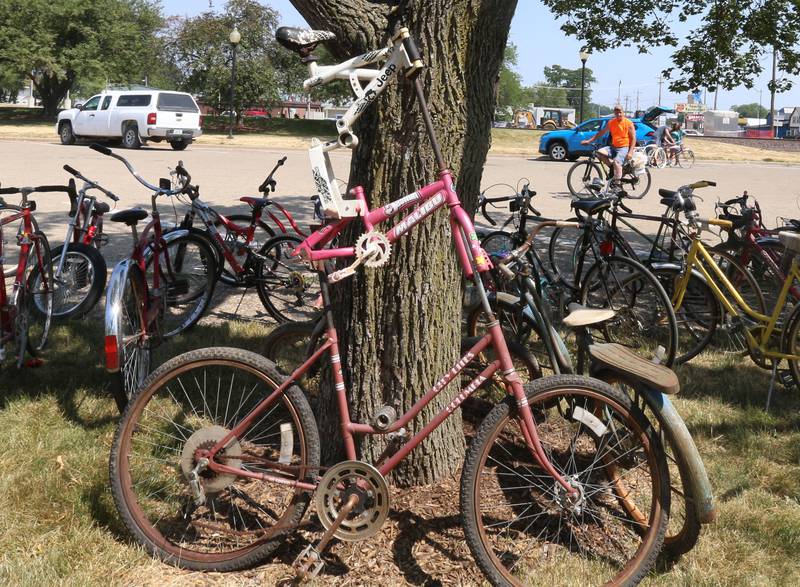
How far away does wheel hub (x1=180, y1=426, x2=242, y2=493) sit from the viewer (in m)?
3.12

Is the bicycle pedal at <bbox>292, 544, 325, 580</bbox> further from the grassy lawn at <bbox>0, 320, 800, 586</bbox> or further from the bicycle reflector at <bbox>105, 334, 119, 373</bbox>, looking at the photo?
the bicycle reflector at <bbox>105, 334, 119, 373</bbox>

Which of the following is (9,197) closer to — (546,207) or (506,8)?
(546,207)

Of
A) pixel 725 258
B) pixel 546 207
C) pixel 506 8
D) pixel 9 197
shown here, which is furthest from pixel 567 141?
pixel 506 8

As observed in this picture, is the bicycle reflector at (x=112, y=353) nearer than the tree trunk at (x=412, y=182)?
No

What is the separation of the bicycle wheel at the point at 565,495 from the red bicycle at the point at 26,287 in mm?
3110

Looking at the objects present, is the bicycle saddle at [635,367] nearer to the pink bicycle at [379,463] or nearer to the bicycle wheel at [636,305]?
the pink bicycle at [379,463]

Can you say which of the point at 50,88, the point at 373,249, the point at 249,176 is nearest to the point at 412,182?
the point at 373,249

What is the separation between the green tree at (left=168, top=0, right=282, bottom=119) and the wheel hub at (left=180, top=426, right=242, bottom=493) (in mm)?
40026

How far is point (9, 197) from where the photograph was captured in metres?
12.3

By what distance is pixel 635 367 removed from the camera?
311cm

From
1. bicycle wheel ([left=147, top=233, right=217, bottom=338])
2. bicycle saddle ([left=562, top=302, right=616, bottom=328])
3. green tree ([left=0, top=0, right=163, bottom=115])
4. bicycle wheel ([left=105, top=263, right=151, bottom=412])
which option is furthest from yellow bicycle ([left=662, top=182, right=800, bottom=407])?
green tree ([left=0, top=0, right=163, bottom=115])

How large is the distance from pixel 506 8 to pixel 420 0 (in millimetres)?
384

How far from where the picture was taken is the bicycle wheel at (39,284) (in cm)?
520

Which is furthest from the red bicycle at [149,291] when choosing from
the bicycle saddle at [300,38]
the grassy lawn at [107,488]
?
the bicycle saddle at [300,38]
